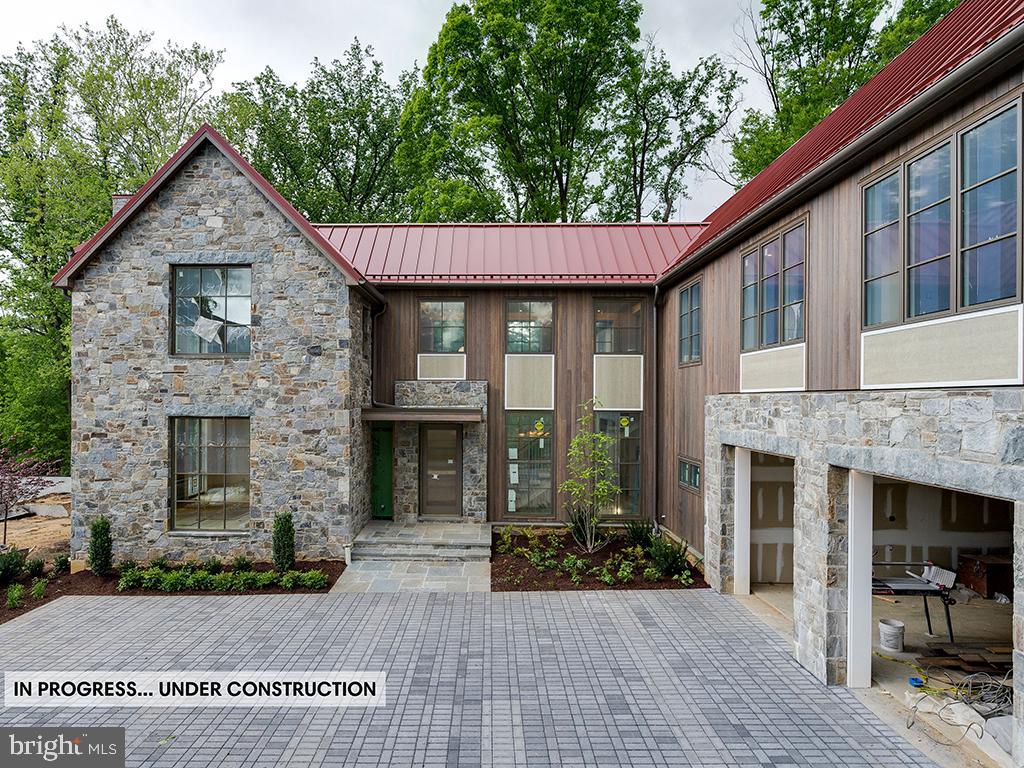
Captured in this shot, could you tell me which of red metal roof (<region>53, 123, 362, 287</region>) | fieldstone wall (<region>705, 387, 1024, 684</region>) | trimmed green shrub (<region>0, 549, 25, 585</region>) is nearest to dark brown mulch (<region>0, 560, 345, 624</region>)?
trimmed green shrub (<region>0, 549, 25, 585</region>)

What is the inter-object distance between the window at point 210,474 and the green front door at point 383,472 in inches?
101

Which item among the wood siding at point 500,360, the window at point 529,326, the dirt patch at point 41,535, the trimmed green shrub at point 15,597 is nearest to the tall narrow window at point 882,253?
the wood siding at point 500,360

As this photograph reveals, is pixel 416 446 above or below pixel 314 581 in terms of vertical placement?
above

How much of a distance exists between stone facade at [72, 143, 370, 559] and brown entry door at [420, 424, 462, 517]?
2.22 meters

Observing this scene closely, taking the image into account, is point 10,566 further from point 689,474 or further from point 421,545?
point 689,474

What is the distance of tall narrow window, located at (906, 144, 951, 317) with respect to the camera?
13.6 feet

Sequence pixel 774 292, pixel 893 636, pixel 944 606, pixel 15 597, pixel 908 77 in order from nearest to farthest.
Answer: pixel 908 77
pixel 893 636
pixel 944 606
pixel 774 292
pixel 15 597

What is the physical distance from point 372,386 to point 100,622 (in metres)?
5.77

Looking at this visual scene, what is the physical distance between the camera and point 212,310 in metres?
9.38

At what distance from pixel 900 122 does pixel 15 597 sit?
→ 40.6 ft

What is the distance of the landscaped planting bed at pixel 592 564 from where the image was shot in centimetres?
843

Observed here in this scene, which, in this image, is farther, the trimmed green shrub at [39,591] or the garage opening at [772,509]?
the garage opening at [772,509]

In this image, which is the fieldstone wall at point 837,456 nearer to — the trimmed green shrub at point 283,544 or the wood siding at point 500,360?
the wood siding at point 500,360

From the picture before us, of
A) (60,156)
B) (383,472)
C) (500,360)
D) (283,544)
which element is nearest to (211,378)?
(283,544)
